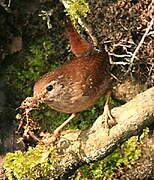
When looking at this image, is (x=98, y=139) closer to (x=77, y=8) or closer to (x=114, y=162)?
(x=114, y=162)

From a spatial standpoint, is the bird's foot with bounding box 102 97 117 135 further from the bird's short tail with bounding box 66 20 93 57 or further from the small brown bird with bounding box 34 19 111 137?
the bird's short tail with bounding box 66 20 93 57

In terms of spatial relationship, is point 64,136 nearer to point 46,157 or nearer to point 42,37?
point 46,157

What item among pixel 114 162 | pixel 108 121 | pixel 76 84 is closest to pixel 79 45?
pixel 76 84

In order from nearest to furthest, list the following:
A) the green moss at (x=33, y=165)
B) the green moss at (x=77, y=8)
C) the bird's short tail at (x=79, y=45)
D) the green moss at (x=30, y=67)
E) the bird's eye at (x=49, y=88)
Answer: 1. the bird's eye at (x=49, y=88)
2. the green moss at (x=33, y=165)
3. the bird's short tail at (x=79, y=45)
4. the green moss at (x=77, y=8)
5. the green moss at (x=30, y=67)

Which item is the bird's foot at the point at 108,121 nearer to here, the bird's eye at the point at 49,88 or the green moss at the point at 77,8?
the bird's eye at the point at 49,88

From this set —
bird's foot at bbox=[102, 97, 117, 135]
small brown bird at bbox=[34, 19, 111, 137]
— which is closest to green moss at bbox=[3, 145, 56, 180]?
small brown bird at bbox=[34, 19, 111, 137]

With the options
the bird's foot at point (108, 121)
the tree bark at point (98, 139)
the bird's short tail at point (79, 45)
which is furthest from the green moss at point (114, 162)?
the bird's short tail at point (79, 45)
